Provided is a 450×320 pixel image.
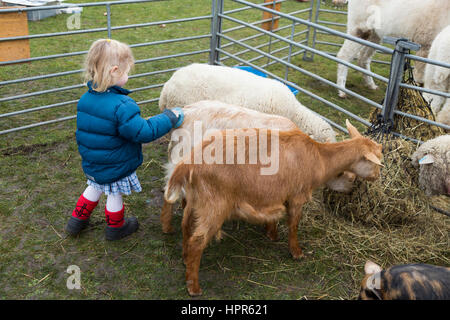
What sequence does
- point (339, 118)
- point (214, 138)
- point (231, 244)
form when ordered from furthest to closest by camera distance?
point (339, 118), point (231, 244), point (214, 138)

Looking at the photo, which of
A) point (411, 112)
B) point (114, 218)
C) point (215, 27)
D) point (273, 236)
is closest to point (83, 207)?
point (114, 218)

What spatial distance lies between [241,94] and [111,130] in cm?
167

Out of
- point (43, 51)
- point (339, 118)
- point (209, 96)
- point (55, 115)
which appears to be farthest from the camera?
point (43, 51)

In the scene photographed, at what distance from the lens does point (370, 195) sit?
155 inches

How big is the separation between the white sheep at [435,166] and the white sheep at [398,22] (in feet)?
9.88

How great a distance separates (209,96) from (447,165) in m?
2.38

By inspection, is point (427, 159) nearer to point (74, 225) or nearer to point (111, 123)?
point (111, 123)

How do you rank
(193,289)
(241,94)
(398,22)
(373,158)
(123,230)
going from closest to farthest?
1. (193,289)
2. (373,158)
3. (123,230)
4. (241,94)
5. (398,22)

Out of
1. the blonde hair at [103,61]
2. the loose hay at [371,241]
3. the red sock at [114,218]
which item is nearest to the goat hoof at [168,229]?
the red sock at [114,218]

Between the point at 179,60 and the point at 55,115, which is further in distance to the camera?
the point at 179,60

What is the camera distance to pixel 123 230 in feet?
12.4

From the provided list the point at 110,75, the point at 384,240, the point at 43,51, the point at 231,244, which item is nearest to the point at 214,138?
the point at 110,75

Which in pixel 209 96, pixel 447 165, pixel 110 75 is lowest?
pixel 447 165
